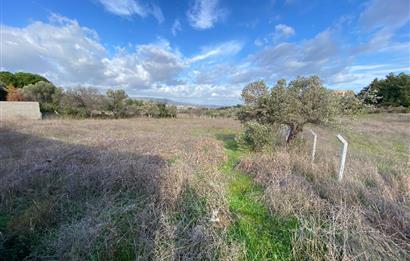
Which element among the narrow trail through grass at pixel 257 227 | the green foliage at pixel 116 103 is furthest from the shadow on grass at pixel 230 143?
the green foliage at pixel 116 103

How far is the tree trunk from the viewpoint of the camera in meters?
8.41

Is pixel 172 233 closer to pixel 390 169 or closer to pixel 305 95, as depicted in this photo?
pixel 390 169

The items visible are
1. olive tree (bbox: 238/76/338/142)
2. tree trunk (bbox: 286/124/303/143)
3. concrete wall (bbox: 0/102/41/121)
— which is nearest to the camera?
olive tree (bbox: 238/76/338/142)

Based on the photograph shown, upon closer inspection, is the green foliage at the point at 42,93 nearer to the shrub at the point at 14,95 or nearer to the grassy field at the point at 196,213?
the shrub at the point at 14,95

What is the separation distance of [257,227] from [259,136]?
202 inches

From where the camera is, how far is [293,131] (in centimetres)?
853

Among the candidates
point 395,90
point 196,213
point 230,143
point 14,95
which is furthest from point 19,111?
point 395,90

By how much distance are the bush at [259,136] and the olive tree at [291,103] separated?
0.69 metres

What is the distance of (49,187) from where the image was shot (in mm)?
3918

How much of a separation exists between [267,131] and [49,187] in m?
6.59

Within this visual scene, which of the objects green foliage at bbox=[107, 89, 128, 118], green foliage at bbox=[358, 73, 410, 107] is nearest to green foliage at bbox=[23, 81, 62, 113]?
green foliage at bbox=[107, 89, 128, 118]

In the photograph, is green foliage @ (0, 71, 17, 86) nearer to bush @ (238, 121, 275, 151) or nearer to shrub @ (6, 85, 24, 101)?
shrub @ (6, 85, 24, 101)

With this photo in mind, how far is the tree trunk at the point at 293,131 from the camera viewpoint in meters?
8.41

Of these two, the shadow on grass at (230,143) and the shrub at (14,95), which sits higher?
the shrub at (14,95)
